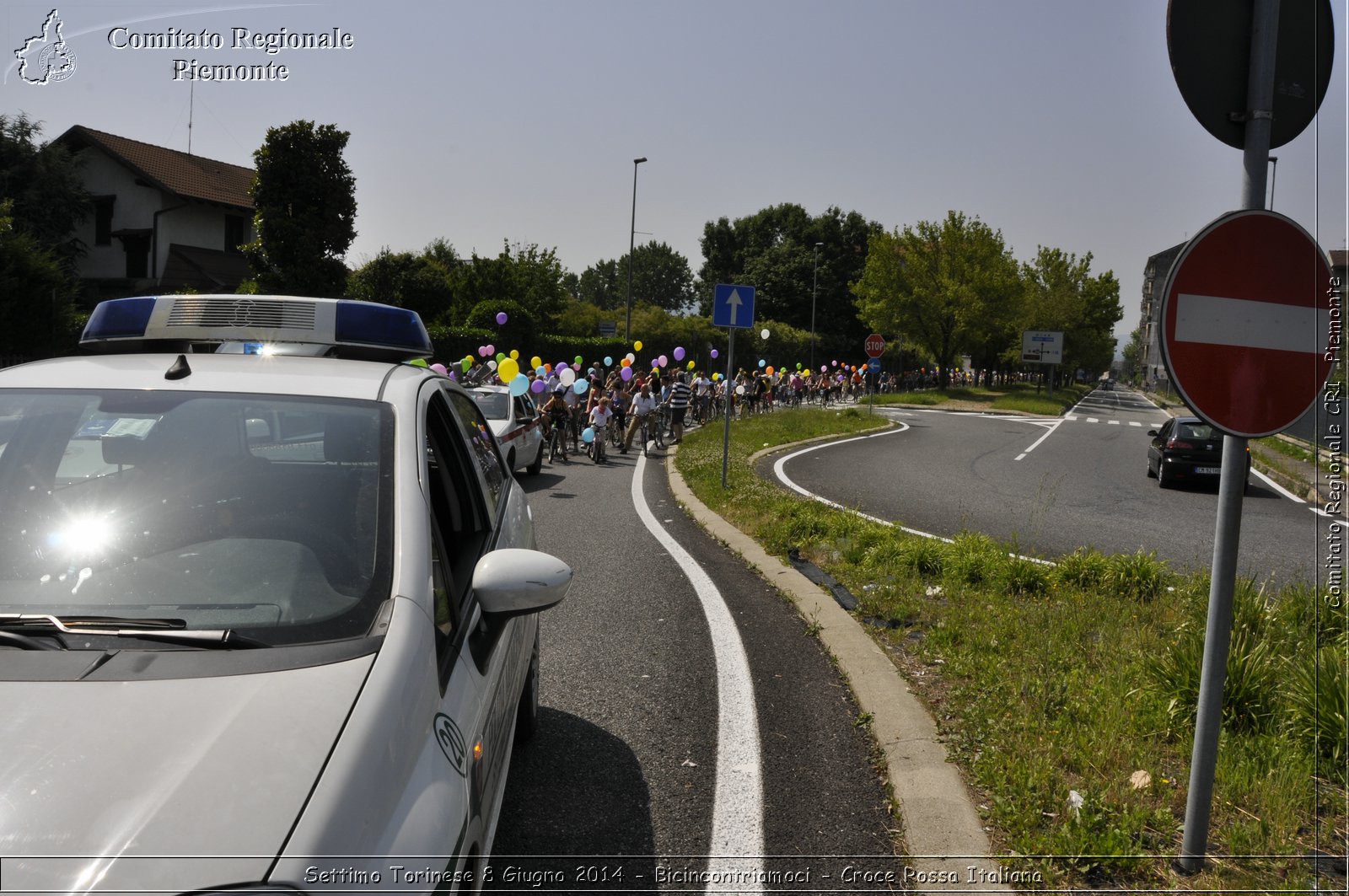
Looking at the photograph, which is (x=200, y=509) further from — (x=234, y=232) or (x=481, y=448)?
(x=234, y=232)

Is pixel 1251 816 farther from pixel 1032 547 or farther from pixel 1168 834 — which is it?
pixel 1032 547

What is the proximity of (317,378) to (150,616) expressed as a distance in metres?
0.95

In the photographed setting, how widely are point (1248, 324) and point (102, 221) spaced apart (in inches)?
1817

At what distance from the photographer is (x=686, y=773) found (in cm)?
397

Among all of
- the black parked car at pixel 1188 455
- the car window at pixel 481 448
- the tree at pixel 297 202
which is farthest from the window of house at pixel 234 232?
the car window at pixel 481 448

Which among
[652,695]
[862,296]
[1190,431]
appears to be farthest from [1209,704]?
[862,296]

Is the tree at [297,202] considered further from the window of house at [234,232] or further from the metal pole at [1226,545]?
the metal pole at [1226,545]

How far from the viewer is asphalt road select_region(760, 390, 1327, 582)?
10492 mm

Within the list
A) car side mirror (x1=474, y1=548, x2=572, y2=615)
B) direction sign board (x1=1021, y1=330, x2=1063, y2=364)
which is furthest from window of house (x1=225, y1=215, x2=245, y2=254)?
direction sign board (x1=1021, y1=330, x2=1063, y2=364)

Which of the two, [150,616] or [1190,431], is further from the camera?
[1190,431]

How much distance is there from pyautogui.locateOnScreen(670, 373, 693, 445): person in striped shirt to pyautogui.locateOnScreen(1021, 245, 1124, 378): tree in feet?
154

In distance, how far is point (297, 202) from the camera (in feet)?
105

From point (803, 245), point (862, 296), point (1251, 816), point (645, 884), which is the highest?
point (803, 245)

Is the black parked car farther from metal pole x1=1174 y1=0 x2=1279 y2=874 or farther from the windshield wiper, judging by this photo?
the windshield wiper
